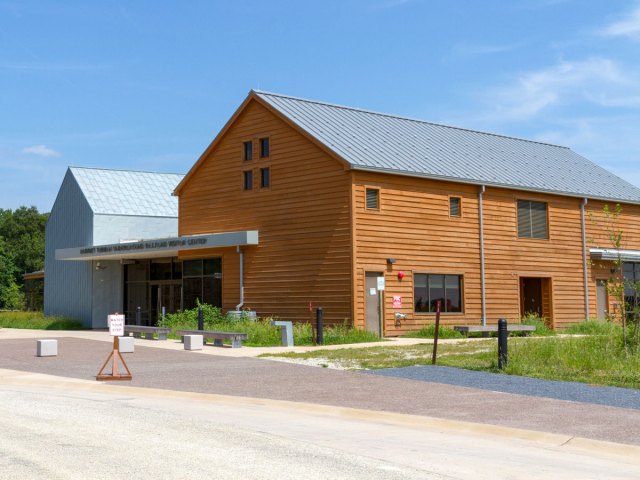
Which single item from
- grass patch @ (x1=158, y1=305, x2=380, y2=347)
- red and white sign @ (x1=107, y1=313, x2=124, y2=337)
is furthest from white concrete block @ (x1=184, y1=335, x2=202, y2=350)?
red and white sign @ (x1=107, y1=313, x2=124, y2=337)

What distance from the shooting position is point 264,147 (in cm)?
3241

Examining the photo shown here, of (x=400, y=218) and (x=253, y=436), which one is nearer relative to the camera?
(x=253, y=436)

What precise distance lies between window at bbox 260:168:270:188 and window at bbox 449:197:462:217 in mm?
6799

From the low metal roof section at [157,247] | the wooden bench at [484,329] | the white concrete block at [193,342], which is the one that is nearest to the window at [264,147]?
the low metal roof section at [157,247]

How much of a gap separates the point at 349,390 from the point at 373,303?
536 inches

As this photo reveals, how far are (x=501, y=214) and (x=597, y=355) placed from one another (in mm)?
15682

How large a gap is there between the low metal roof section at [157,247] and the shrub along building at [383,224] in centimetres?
8

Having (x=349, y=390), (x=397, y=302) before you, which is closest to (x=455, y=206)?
(x=397, y=302)

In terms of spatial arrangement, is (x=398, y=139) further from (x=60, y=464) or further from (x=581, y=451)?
(x=60, y=464)

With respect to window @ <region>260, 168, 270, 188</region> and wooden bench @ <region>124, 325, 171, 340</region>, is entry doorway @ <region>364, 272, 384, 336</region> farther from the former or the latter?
Answer: wooden bench @ <region>124, 325, 171, 340</region>

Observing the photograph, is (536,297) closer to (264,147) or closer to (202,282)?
(264,147)

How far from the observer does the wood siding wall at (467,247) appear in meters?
29.0

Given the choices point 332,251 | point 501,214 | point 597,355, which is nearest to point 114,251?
point 332,251

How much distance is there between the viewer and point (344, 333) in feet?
89.2
